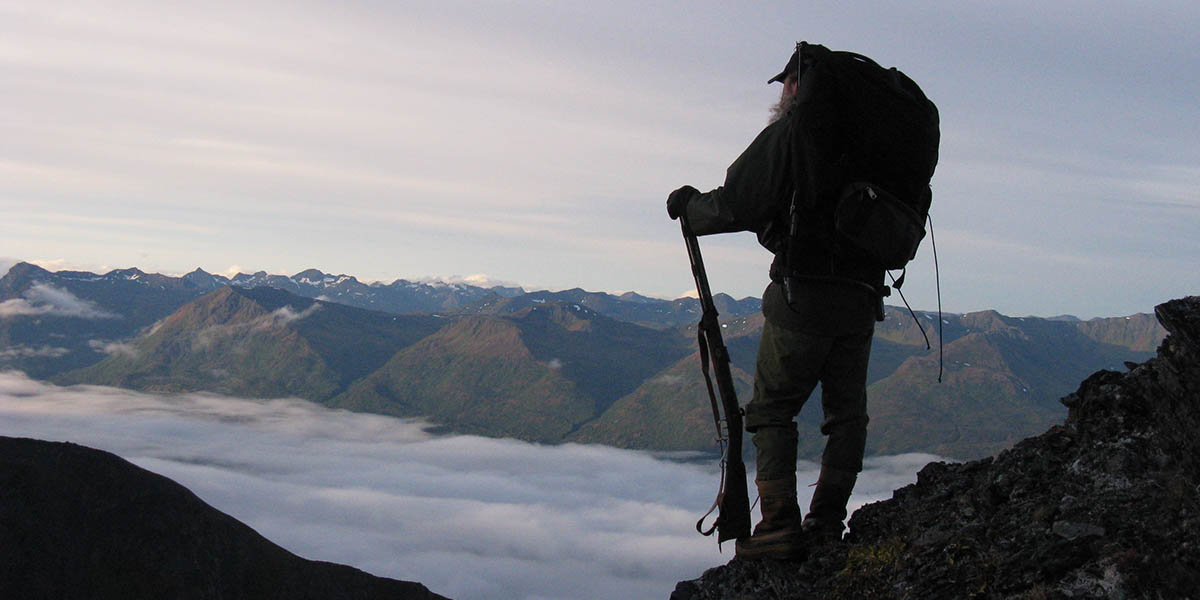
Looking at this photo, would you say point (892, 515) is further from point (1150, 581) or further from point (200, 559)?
point (200, 559)

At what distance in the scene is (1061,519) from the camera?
18.6 feet

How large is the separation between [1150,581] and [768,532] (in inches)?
130

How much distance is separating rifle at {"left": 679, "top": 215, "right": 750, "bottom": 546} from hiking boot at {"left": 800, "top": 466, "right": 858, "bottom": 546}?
0.62 meters

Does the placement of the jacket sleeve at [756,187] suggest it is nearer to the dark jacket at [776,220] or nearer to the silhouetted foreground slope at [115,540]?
the dark jacket at [776,220]

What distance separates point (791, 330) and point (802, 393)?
2.02 ft

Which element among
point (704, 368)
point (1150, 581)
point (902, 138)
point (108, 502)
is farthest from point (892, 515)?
point (108, 502)

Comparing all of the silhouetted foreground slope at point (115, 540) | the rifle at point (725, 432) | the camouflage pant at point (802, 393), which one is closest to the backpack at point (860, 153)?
the camouflage pant at point (802, 393)

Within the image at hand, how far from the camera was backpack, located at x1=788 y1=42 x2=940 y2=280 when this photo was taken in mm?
6590

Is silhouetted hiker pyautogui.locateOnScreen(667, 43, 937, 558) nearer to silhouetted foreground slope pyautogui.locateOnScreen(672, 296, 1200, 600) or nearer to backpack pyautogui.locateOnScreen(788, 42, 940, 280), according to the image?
backpack pyautogui.locateOnScreen(788, 42, 940, 280)

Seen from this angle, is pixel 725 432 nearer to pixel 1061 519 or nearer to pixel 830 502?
pixel 830 502

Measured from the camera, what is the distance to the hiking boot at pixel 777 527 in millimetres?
7223

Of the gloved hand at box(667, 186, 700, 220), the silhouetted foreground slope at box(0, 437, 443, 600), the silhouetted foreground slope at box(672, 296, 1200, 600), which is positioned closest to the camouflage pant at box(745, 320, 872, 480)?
the silhouetted foreground slope at box(672, 296, 1200, 600)

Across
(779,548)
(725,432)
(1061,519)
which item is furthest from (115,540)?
(1061,519)

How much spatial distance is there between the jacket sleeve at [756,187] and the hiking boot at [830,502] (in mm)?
2458
